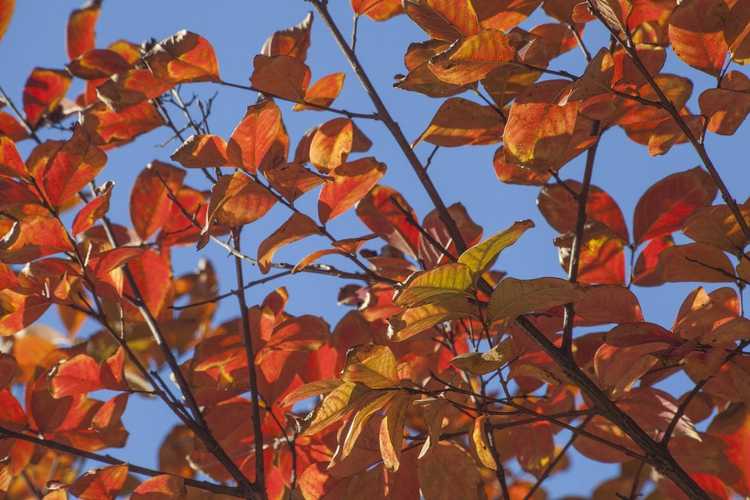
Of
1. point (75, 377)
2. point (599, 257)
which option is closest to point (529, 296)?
point (599, 257)

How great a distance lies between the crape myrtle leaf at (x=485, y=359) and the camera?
A: 2.67 ft

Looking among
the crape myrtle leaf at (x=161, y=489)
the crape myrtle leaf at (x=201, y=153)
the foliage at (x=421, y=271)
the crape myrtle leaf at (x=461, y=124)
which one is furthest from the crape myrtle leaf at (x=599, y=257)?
the crape myrtle leaf at (x=161, y=489)

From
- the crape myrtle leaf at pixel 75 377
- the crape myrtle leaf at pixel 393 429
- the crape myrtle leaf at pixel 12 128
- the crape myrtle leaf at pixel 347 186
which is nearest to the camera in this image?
the crape myrtle leaf at pixel 393 429

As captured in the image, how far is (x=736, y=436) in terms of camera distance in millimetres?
1223

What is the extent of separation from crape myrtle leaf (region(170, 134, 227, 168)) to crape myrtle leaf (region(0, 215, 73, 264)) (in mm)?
210

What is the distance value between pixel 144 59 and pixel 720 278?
75cm

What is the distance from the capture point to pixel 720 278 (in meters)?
1.08

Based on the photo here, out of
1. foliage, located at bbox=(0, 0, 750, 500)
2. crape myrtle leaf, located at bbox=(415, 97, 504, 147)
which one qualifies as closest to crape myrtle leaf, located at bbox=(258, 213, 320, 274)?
foliage, located at bbox=(0, 0, 750, 500)

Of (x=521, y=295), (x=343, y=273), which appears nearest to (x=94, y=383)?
(x=343, y=273)

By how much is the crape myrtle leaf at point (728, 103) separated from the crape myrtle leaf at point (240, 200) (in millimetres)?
504

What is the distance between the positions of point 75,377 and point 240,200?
0.38 m

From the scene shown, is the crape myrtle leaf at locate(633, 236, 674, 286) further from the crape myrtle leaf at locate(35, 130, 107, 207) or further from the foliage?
the crape myrtle leaf at locate(35, 130, 107, 207)

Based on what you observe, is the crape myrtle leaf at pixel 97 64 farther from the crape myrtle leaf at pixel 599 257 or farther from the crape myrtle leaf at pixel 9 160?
the crape myrtle leaf at pixel 599 257

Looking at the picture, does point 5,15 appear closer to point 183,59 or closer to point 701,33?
point 183,59
